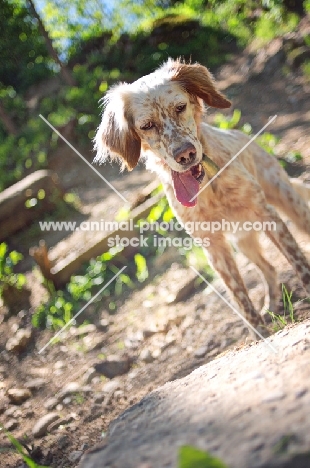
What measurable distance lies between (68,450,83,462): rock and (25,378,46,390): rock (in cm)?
139

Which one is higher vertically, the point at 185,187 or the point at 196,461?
the point at 185,187

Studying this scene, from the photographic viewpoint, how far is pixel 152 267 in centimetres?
551

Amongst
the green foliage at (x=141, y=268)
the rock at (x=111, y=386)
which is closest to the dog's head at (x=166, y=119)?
the rock at (x=111, y=386)

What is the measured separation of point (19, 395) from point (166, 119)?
2.73 metres

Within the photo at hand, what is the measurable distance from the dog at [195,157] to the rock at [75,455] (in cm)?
144

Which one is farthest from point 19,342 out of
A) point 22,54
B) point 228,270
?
point 22,54

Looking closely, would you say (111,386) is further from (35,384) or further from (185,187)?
(185,187)

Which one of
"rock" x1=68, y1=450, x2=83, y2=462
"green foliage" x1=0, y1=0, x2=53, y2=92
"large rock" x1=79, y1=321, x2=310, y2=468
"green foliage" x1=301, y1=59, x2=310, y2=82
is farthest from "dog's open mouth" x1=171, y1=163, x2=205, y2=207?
"green foliage" x1=0, y1=0, x2=53, y2=92

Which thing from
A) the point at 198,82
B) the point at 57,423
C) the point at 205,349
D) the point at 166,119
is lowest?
the point at 205,349

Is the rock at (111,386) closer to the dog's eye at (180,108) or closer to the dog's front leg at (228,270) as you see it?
the dog's front leg at (228,270)

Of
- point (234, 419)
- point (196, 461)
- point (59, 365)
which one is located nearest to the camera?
point (196, 461)

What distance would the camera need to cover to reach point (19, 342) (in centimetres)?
520

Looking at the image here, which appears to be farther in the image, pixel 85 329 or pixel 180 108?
pixel 85 329

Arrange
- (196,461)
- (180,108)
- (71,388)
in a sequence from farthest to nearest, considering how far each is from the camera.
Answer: (71,388) < (180,108) < (196,461)
